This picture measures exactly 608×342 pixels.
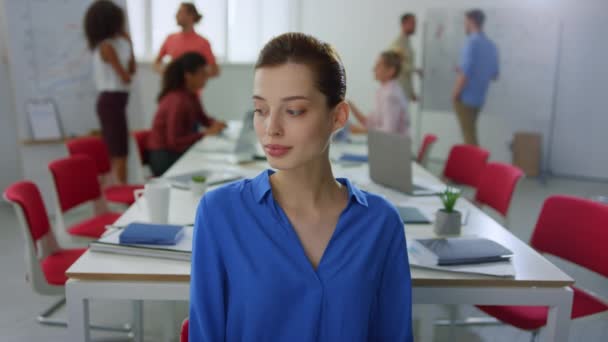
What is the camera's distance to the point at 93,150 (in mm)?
3346

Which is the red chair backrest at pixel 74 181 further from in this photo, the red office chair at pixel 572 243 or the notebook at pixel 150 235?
the red office chair at pixel 572 243

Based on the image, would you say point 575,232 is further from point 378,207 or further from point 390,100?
point 390,100

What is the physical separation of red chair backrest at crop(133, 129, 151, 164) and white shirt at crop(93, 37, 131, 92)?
51cm

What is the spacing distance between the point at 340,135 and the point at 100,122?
1.81 m

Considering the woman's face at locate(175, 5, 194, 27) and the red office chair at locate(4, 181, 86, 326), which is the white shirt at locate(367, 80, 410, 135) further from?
the red office chair at locate(4, 181, 86, 326)

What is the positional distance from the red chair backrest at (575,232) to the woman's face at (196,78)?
7.54 ft

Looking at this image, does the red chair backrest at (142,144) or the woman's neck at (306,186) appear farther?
the red chair backrest at (142,144)

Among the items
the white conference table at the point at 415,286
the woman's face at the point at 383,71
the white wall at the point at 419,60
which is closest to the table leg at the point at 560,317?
the white conference table at the point at 415,286

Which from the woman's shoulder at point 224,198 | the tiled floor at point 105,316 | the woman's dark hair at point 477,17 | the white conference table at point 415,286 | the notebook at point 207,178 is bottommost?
the tiled floor at point 105,316

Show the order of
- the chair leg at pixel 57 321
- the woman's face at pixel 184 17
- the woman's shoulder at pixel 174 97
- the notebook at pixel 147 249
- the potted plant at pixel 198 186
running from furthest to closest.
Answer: the woman's face at pixel 184 17, the woman's shoulder at pixel 174 97, the chair leg at pixel 57 321, the potted plant at pixel 198 186, the notebook at pixel 147 249

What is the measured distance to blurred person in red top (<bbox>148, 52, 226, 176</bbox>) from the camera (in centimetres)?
350

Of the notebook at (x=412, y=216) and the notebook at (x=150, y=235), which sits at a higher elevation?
the notebook at (x=150, y=235)

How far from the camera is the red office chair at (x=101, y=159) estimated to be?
3.20 meters

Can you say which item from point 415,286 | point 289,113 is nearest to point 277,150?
point 289,113
